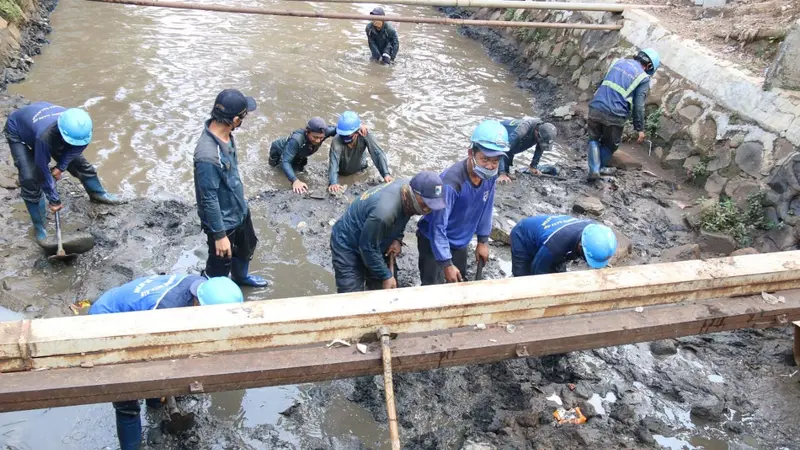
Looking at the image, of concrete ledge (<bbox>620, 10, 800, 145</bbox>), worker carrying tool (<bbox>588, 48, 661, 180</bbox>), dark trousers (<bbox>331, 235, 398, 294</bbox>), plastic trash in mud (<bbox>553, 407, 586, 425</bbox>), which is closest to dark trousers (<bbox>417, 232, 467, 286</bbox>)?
dark trousers (<bbox>331, 235, 398, 294</bbox>)

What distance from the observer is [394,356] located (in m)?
2.73

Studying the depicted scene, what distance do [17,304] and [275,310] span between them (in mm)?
3110

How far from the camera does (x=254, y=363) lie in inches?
101

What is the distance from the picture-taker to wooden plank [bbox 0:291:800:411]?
7.80 feet

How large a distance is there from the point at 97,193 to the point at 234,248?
2.14m

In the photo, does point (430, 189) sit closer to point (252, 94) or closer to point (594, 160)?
point (594, 160)

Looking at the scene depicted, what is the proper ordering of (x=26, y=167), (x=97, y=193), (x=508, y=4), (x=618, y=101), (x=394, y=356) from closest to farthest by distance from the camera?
(x=394, y=356) < (x=26, y=167) < (x=97, y=193) < (x=618, y=101) < (x=508, y=4)

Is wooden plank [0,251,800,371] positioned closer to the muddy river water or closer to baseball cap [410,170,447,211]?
baseball cap [410,170,447,211]

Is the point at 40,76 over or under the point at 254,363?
under

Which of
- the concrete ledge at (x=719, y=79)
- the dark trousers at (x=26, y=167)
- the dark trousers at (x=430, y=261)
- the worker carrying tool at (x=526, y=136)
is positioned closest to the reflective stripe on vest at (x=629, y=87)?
the worker carrying tool at (x=526, y=136)

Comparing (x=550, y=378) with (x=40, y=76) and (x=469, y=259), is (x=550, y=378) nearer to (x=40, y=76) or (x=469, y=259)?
(x=469, y=259)

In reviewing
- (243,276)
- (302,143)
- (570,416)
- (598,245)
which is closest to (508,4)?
(302,143)

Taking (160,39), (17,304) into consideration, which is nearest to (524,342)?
(17,304)

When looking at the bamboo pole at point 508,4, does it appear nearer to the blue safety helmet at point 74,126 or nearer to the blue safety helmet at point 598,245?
the blue safety helmet at point 74,126
